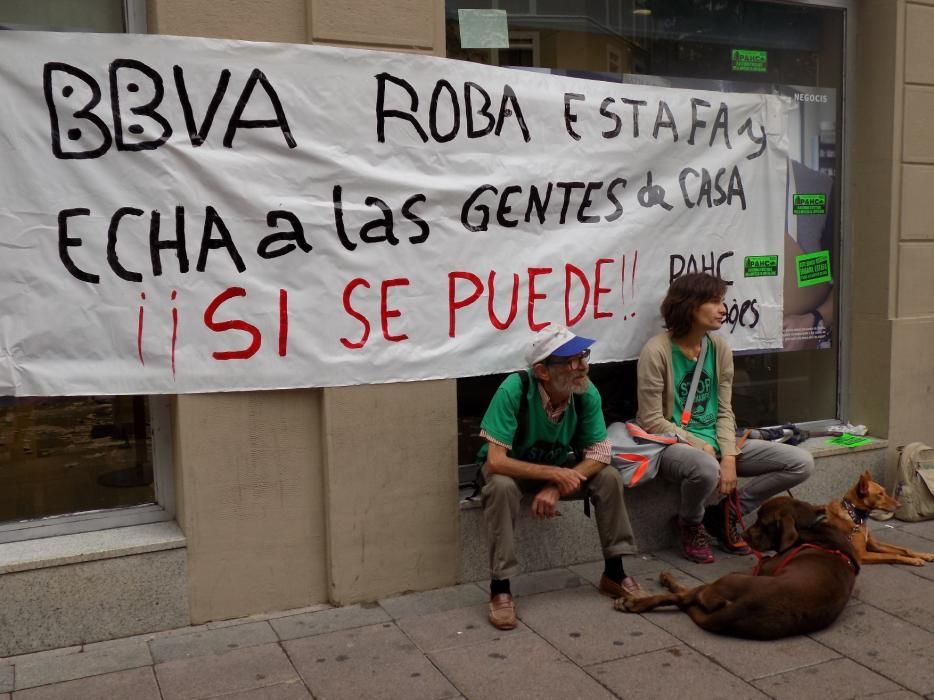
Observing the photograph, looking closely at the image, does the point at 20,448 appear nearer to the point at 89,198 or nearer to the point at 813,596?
the point at 89,198

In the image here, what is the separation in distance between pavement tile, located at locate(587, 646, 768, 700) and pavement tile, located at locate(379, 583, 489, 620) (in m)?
0.86

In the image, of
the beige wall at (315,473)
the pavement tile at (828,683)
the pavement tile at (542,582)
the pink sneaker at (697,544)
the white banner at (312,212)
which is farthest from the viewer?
the pink sneaker at (697,544)

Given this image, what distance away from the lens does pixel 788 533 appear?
4.35 m

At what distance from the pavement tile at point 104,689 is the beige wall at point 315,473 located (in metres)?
0.50

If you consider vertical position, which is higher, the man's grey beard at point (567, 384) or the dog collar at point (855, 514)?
the man's grey beard at point (567, 384)

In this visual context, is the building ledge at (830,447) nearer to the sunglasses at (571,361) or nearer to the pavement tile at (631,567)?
the pavement tile at (631,567)

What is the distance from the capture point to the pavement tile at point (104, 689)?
143 inches

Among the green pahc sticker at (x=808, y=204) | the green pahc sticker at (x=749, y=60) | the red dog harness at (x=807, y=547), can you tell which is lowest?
the red dog harness at (x=807, y=547)

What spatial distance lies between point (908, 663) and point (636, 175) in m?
2.64

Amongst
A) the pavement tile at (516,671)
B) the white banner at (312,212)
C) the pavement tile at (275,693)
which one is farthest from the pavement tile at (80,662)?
the pavement tile at (516,671)

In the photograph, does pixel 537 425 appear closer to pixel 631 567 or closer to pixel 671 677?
pixel 631 567

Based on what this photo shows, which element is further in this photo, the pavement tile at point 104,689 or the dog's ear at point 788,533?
the dog's ear at point 788,533

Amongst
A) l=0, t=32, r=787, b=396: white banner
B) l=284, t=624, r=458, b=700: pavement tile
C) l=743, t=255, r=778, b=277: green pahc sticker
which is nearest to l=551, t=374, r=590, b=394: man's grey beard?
l=0, t=32, r=787, b=396: white banner

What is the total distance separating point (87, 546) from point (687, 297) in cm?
305
